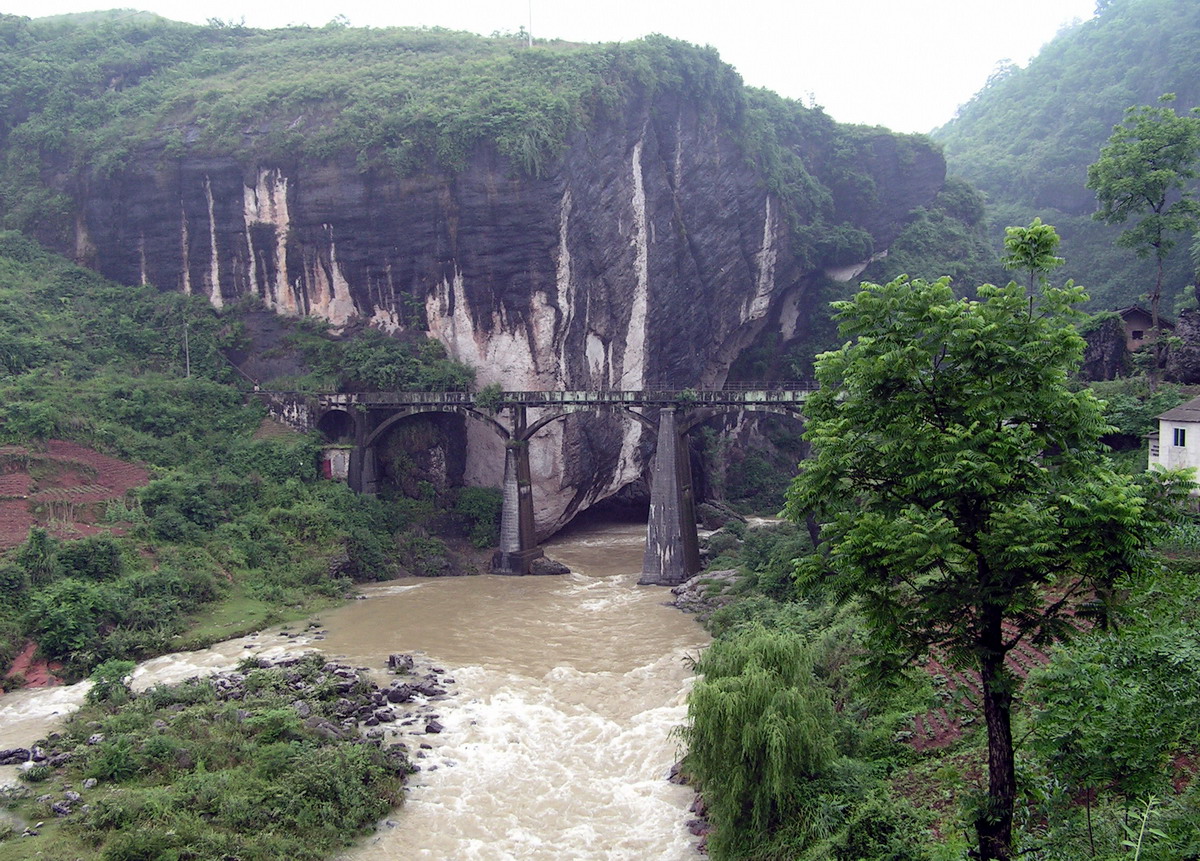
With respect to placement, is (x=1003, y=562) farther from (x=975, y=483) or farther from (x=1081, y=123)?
(x=1081, y=123)

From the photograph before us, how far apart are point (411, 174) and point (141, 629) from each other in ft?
86.3

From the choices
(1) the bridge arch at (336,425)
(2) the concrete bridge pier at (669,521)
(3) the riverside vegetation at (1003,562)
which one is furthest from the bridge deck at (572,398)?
(3) the riverside vegetation at (1003,562)

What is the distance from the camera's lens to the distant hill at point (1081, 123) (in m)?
60.8

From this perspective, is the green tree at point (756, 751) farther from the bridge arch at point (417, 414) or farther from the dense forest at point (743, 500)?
the bridge arch at point (417, 414)

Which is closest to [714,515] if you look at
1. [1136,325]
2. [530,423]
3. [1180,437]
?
[530,423]

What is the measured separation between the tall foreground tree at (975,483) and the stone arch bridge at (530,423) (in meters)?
24.8

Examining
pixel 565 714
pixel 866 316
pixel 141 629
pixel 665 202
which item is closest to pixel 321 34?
pixel 665 202

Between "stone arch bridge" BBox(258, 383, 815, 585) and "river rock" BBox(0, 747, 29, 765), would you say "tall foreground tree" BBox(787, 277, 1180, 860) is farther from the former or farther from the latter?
"stone arch bridge" BBox(258, 383, 815, 585)

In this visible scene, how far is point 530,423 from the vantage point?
43562mm

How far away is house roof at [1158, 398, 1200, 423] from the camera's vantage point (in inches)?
904

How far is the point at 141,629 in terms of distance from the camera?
1078 inches

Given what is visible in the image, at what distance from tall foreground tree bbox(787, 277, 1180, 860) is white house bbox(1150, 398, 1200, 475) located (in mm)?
14326

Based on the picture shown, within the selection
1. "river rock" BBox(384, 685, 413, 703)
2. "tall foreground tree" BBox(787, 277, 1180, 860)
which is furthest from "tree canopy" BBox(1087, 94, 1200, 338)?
"river rock" BBox(384, 685, 413, 703)

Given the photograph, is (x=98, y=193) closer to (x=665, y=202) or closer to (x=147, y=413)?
(x=147, y=413)
